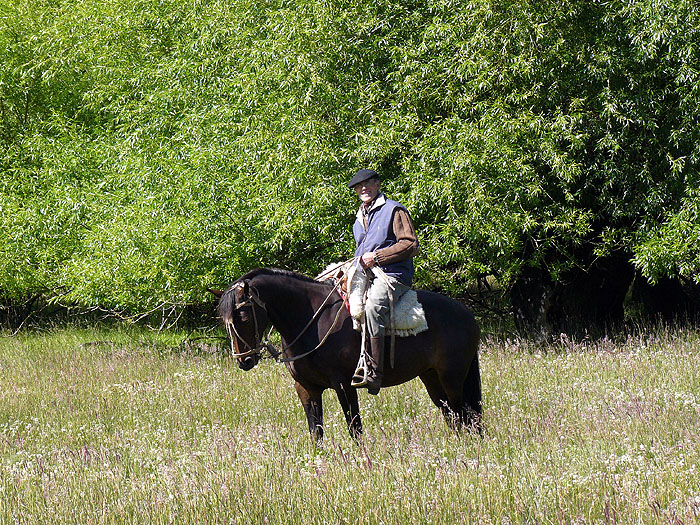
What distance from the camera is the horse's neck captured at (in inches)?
274

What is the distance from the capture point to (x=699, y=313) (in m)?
15.5

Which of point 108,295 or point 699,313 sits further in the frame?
point 699,313

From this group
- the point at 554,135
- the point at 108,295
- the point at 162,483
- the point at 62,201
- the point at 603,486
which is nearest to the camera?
the point at 603,486

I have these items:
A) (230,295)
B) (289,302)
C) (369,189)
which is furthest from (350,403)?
(369,189)

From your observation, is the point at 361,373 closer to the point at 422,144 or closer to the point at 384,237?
the point at 384,237

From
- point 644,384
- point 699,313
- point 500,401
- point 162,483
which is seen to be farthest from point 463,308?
point 699,313

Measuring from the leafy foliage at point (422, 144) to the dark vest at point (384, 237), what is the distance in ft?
14.3

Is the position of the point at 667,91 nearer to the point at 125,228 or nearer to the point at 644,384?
the point at 644,384

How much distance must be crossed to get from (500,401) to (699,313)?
8695 millimetres

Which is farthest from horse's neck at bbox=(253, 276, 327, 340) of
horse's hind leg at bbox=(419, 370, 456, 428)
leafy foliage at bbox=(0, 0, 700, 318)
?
leafy foliage at bbox=(0, 0, 700, 318)

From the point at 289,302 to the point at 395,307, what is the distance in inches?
36.3

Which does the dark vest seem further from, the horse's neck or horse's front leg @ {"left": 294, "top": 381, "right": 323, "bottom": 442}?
horse's front leg @ {"left": 294, "top": 381, "right": 323, "bottom": 442}

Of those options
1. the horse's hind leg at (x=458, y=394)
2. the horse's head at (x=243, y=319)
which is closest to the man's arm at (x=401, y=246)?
the horse's head at (x=243, y=319)

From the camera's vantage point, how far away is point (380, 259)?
690 cm
